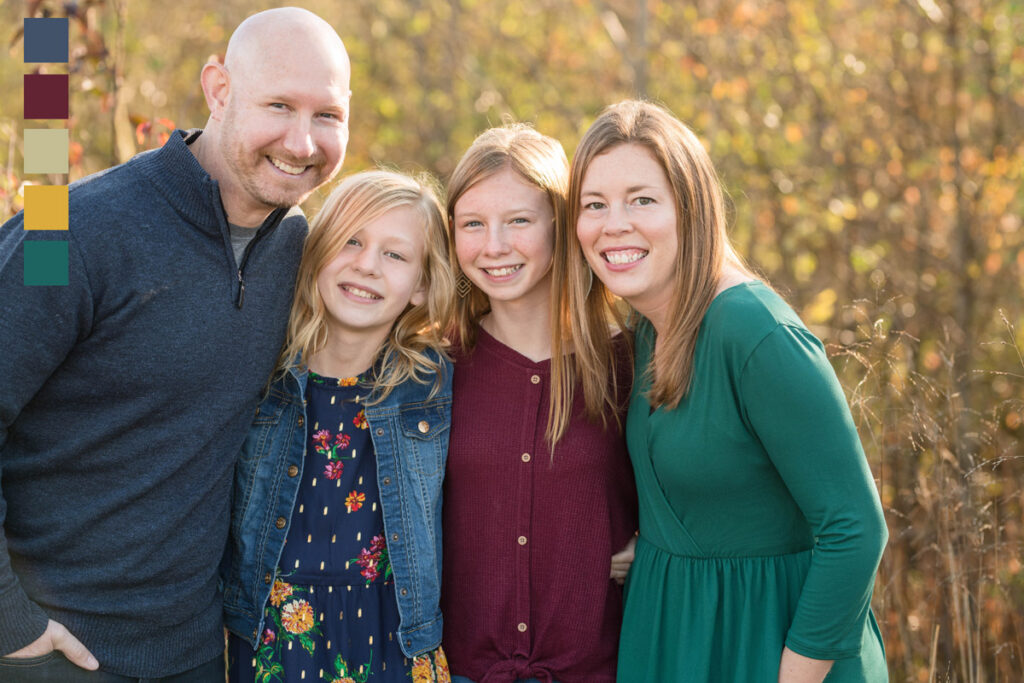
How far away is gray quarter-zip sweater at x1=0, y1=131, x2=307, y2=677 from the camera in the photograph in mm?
2041

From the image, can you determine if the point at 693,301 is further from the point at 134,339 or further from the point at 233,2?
the point at 233,2

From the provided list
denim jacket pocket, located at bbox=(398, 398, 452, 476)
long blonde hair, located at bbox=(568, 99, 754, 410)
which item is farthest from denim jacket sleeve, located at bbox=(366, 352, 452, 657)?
long blonde hair, located at bbox=(568, 99, 754, 410)

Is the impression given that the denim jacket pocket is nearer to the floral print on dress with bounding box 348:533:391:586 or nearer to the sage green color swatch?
the floral print on dress with bounding box 348:533:391:586

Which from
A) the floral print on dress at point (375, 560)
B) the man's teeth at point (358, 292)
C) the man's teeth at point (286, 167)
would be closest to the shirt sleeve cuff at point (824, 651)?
the floral print on dress at point (375, 560)

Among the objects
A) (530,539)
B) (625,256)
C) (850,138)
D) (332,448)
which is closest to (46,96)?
(332,448)

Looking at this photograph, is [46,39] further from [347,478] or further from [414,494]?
[414,494]

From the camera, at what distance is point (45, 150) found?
2.78m

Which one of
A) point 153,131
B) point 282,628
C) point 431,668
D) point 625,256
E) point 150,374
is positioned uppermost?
point 153,131

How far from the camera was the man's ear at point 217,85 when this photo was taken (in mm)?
2389

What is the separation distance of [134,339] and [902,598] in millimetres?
3240

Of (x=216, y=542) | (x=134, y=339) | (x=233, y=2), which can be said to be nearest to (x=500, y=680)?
(x=216, y=542)

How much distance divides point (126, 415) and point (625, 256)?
4.20 feet

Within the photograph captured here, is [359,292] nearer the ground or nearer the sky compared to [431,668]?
nearer the sky

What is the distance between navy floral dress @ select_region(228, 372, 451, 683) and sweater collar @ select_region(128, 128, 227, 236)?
676 millimetres
